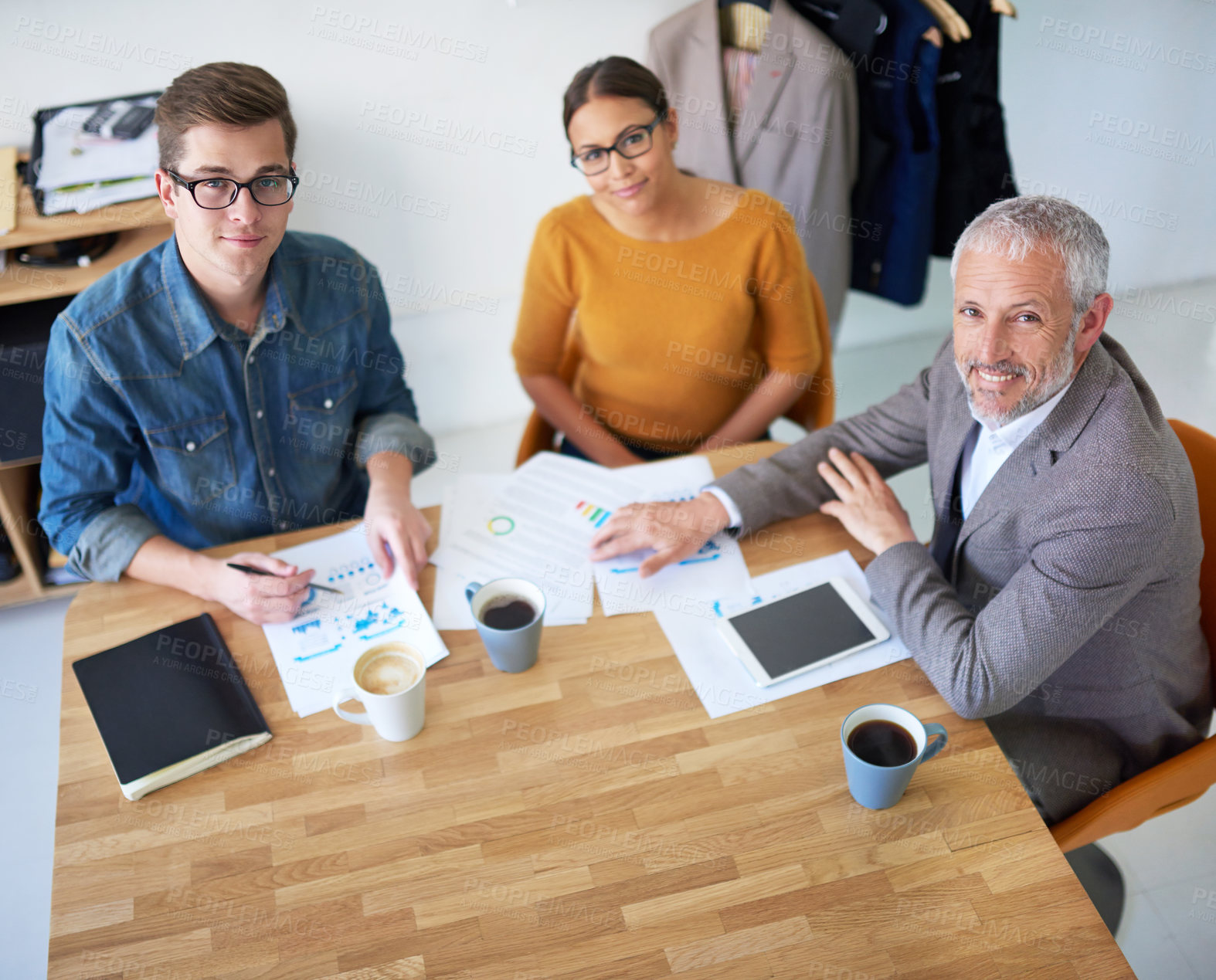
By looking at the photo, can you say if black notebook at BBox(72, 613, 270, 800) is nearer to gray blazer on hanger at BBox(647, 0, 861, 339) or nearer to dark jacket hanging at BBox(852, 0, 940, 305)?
gray blazer on hanger at BBox(647, 0, 861, 339)

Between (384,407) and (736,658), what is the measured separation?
3.09 ft

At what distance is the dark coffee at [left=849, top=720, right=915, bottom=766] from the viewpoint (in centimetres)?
124

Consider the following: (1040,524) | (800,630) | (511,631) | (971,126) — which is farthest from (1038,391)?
(971,126)

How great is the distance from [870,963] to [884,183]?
2.45m

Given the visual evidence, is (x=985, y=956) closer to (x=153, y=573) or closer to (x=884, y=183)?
(x=153, y=573)

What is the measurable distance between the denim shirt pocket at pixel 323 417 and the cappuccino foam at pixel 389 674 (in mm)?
654

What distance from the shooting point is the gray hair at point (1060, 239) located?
137cm

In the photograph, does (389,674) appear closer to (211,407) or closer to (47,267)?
(211,407)

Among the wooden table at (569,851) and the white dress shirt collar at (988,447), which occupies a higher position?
the white dress shirt collar at (988,447)

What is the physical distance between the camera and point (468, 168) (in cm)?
302

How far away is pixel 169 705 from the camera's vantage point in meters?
1.38

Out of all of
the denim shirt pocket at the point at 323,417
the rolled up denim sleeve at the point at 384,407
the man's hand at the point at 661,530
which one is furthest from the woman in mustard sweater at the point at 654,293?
the man's hand at the point at 661,530

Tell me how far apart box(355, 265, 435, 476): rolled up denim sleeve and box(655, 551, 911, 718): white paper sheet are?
66 cm

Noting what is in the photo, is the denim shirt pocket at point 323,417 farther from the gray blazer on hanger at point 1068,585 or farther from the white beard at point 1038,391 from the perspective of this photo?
the white beard at point 1038,391
